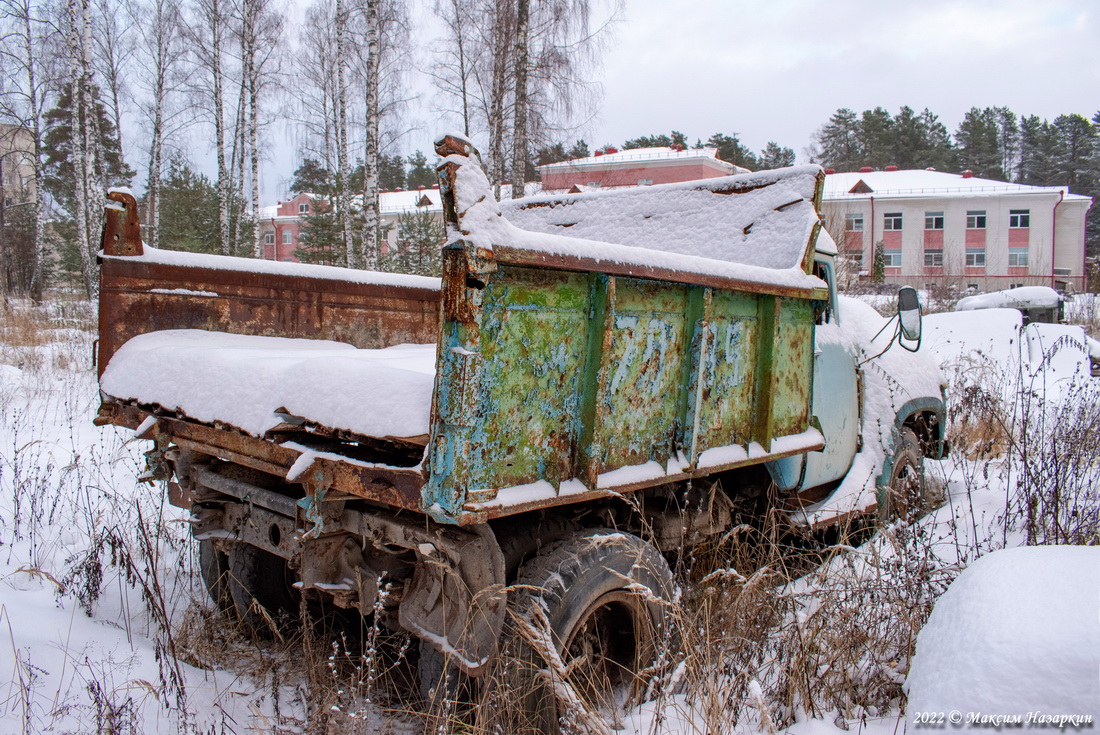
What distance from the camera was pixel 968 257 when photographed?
3959 centimetres

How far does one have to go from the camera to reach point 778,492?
3.76m

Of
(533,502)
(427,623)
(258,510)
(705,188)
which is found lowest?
(427,623)

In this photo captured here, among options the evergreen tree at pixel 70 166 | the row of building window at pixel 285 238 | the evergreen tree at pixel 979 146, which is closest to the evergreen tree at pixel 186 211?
the evergreen tree at pixel 70 166

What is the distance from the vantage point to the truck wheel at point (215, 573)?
3.29 metres

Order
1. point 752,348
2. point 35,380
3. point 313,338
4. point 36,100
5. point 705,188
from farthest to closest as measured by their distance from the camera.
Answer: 1. point 36,100
2. point 35,380
3. point 705,188
4. point 313,338
5. point 752,348

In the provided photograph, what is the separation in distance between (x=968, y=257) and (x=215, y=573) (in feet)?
147

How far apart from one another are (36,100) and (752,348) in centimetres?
1967

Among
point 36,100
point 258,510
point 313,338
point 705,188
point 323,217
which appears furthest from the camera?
point 323,217

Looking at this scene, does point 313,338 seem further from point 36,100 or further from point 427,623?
point 36,100

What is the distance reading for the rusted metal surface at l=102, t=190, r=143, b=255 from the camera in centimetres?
286

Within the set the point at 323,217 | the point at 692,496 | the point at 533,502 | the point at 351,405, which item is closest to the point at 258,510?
the point at 351,405

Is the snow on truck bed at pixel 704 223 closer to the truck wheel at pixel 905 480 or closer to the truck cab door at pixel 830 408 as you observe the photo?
the truck cab door at pixel 830 408

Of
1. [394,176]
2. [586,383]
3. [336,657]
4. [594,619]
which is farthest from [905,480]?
[394,176]

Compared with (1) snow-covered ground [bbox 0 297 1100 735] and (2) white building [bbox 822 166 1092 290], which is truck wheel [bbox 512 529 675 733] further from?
(2) white building [bbox 822 166 1092 290]
